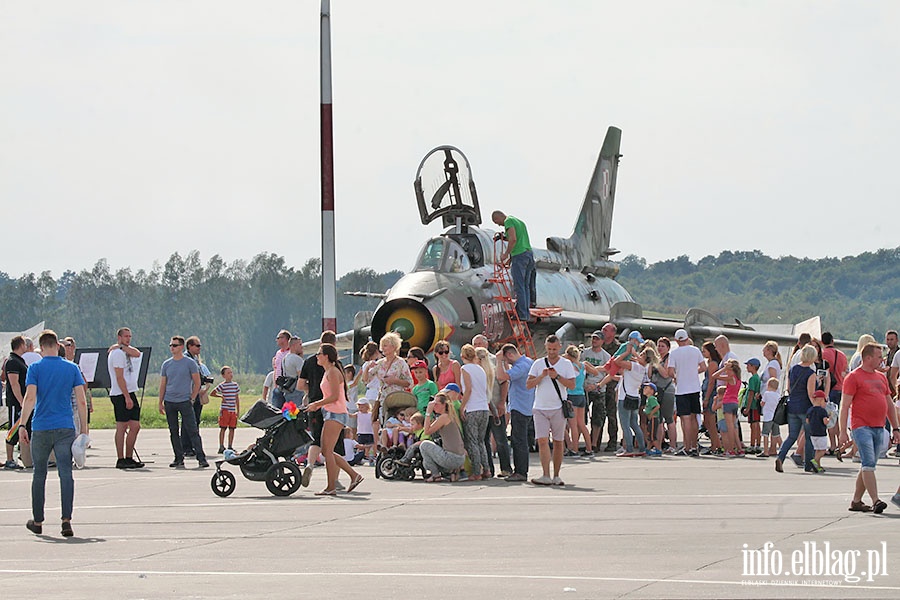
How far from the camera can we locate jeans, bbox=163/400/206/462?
18.5 metres

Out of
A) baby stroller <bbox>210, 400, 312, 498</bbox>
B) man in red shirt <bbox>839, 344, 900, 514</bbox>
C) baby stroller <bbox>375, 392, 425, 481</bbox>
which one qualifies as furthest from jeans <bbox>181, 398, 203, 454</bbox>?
man in red shirt <bbox>839, 344, 900, 514</bbox>

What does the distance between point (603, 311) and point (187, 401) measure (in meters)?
13.3

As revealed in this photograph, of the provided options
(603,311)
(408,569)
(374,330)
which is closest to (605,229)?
(603,311)

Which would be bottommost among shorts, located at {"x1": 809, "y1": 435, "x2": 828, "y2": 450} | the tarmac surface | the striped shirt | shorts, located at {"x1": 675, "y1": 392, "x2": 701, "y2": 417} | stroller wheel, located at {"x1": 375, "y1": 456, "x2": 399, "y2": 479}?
the tarmac surface

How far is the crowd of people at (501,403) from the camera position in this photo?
1240cm

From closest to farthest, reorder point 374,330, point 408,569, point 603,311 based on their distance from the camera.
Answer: point 408,569
point 374,330
point 603,311

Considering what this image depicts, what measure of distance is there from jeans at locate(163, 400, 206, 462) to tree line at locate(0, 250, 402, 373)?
87445 mm

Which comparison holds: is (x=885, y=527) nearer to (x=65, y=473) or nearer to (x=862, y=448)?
(x=862, y=448)

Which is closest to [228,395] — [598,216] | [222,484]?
[222,484]

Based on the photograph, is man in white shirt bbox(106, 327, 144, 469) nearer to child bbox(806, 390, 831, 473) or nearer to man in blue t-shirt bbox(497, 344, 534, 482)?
man in blue t-shirt bbox(497, 344, 534, 482)

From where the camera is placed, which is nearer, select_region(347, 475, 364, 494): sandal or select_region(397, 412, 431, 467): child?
select_region(347, 475, 364, 494): sandal

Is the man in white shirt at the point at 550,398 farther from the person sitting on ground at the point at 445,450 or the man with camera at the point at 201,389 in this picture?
the man with camera at the point at 201,389

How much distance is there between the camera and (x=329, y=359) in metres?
14.5

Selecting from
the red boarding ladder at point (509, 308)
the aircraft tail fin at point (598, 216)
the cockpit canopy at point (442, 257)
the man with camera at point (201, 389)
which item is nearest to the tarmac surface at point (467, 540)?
the man with camera at point (201, 389)
